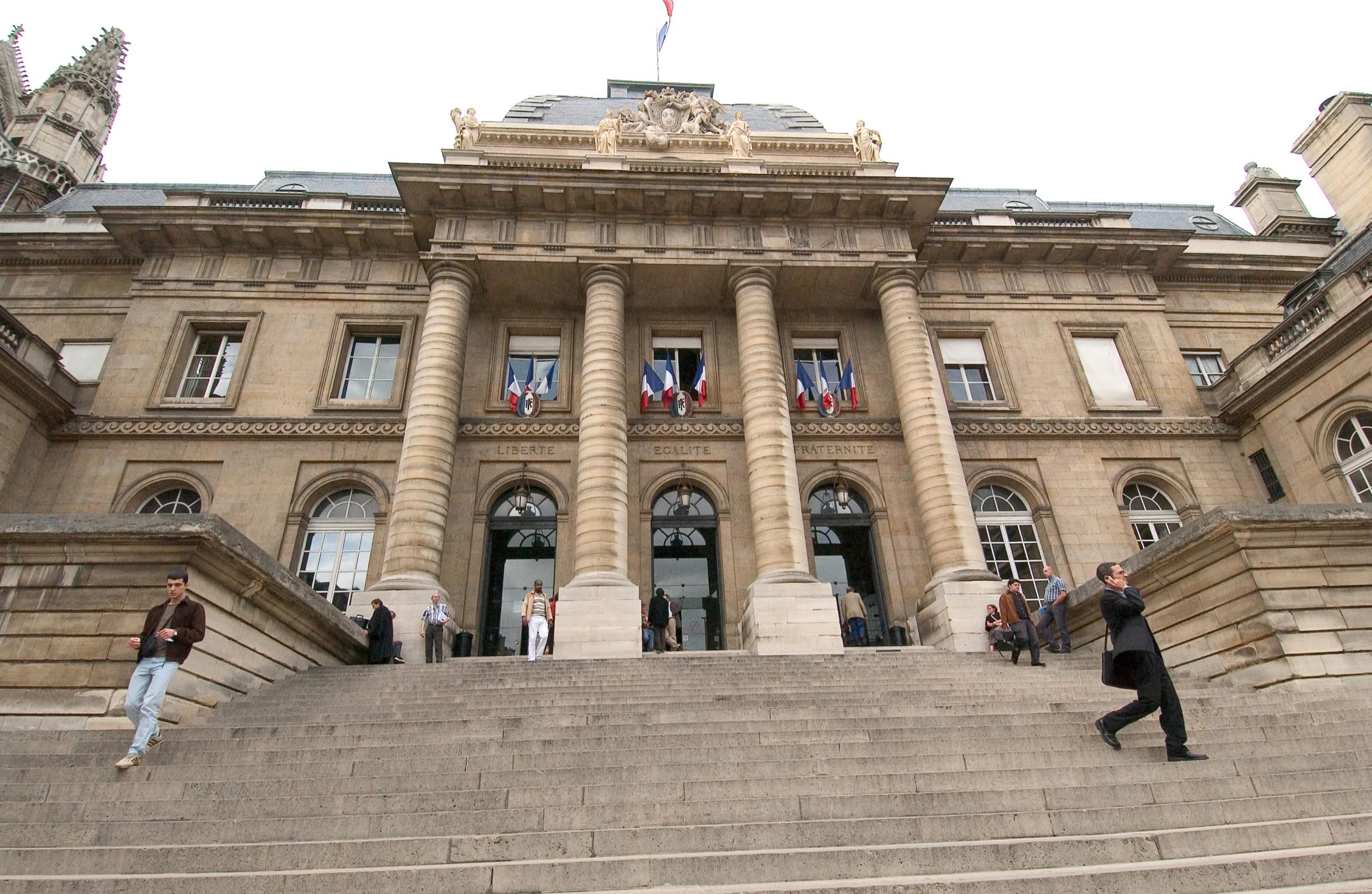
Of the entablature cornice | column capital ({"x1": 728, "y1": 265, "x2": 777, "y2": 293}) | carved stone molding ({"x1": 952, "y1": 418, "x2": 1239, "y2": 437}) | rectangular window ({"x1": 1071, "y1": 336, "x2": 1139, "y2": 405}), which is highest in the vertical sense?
the entablature cornice

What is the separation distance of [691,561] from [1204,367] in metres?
15.3

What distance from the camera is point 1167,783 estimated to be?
5074 mm

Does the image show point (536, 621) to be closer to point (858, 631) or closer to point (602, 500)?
point (602, 500)

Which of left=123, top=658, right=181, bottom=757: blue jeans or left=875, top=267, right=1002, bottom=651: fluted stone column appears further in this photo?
left=875, top=267, right=1002, bottom=651: fluted stone column

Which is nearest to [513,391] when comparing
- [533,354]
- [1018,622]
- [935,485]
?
[533,354]

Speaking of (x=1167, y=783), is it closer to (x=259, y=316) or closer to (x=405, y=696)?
(x=405, y=696)

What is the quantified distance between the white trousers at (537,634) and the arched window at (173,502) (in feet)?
28.7

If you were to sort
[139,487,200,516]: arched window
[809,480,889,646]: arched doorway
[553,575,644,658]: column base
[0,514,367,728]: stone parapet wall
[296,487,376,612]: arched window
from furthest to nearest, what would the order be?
[809,480,889,646]: arched doorway < [139,487,200,516]: arched window < [296,487,376,612]: arched window < [553,575,644,658]: column base < [0,514,367,728]: stone parapet wall

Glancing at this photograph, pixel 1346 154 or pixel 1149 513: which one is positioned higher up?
pixel 1346 154

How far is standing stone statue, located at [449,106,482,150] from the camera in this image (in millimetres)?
19391

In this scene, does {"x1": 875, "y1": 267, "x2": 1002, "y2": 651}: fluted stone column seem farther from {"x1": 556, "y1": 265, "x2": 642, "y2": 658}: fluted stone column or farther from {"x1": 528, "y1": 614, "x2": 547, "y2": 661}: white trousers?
{"x1": 528, "y1": 614, "x2": 547, "y2": 661}: white trousers

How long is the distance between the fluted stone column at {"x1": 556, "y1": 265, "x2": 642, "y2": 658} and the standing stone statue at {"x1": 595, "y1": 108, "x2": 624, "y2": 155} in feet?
14.0

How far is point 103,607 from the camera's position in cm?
720

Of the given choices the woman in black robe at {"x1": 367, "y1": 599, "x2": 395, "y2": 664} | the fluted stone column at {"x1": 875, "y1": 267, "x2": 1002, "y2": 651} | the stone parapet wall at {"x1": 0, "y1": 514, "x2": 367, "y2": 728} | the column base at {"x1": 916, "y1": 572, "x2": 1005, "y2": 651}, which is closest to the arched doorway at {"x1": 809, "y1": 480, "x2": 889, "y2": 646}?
the fluted stone column at {"x1": 875, "y1": 267, "x2": 1002, "y2": 651}
